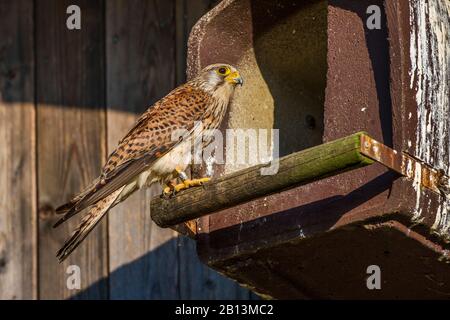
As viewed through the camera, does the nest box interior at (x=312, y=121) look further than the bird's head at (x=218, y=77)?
No

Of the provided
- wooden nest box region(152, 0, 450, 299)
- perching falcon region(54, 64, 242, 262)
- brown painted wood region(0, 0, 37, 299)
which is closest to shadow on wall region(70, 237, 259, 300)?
brown painted wood region(0, 0, 37, 299)

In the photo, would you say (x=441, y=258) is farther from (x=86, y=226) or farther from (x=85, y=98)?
(x=85, y=98)

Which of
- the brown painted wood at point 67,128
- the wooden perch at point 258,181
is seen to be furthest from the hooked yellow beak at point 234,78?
→ the brown painted wood at point 67,128

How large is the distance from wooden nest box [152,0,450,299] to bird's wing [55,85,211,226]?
0.83ft

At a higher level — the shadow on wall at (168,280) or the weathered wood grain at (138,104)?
the weathered wood grain at (138,104)

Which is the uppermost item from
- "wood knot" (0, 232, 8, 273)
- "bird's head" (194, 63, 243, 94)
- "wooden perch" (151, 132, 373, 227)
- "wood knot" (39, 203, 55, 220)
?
"bird's head" (194, 63, 243, 94)

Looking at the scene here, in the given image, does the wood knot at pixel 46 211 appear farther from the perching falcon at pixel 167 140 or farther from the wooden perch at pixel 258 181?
→ the wooden perch at pixel 258 181

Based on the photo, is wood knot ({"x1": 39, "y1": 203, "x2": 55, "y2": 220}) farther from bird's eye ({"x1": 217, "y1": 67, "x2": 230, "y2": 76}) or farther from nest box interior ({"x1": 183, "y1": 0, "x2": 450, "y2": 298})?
bird's eye ({"x1": 217, "y1": 67, "x2": 230, "y2": 76})

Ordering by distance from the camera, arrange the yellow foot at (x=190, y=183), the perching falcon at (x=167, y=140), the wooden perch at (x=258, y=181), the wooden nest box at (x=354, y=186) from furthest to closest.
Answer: the perching falcon at (x=167, y=140) → the yellow foot at (x=190, y=183) → the wooden nest box at (x=354, y=186) → the wooden perch at (x=258, y=181)

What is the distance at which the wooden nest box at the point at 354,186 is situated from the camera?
4898 millimetres

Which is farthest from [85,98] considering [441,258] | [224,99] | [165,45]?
[441,258]

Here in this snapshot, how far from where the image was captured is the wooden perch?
4.60m

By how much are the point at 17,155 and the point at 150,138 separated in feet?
3.65

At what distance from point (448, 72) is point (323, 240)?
33.7 inches
